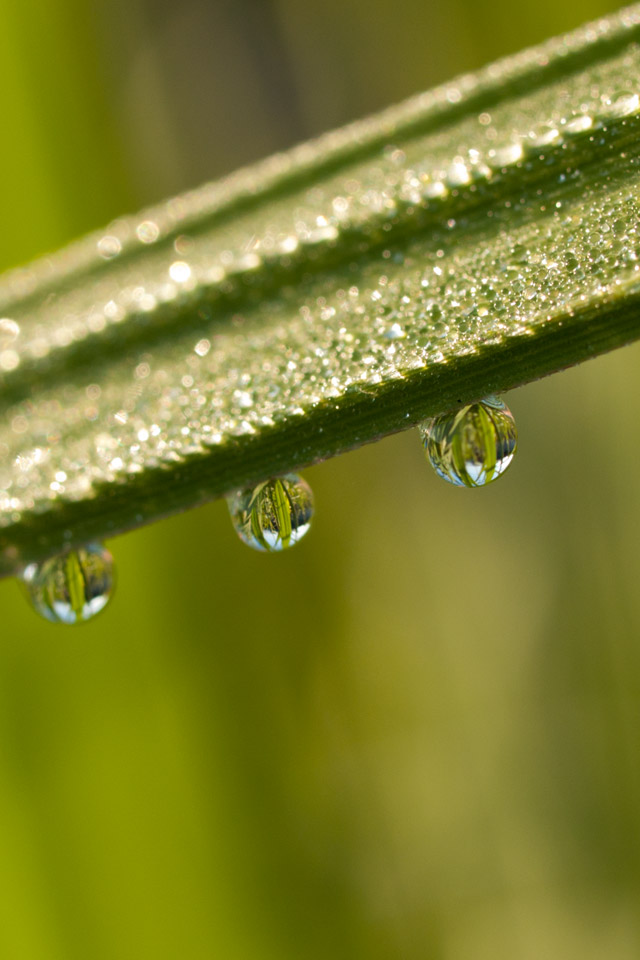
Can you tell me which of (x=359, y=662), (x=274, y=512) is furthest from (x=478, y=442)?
(x=359, y=662)

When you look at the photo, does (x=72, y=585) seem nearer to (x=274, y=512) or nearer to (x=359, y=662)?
(x=274, y=512)

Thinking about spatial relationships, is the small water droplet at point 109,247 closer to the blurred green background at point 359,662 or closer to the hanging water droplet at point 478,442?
the hanging water droplet at point 478,442

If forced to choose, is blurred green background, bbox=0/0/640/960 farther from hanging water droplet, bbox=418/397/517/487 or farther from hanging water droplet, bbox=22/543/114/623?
hanging water droplet, bbox=418/397/517/487

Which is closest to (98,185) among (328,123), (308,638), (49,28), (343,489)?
(49,28)

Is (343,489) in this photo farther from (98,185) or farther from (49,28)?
(49,28)

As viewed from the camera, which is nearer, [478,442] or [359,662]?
[478,442]

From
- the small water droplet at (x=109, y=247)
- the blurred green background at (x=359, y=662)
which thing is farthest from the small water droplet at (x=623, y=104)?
the blurred green background at (x=359, y=662)
